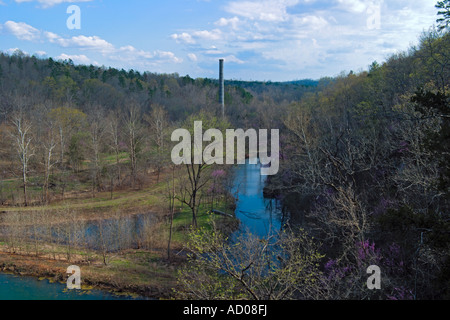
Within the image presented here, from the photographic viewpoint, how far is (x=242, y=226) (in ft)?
81.1

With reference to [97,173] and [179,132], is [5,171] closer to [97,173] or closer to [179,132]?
[97,173]

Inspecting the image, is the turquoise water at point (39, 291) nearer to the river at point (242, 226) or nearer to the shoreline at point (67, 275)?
the river at point (242, 226)

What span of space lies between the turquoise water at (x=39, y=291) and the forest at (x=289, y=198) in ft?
3.78

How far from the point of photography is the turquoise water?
639 inches

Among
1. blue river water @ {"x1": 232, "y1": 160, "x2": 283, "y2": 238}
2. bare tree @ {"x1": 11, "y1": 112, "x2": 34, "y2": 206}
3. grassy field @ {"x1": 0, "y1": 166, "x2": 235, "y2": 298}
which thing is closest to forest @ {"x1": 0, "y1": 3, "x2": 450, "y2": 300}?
grassy field @ {"x1": 0, "y1": 166, "x2": 235, "y2": 298}

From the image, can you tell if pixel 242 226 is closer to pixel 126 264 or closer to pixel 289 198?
pixel 289 198

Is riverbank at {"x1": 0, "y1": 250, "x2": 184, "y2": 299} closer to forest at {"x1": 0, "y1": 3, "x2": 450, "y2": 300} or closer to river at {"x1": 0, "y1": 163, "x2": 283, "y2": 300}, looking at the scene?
forest at {"x1": 0, "y1": 3, "x2": 450, "y2": 300}

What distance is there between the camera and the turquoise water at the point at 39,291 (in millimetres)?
16219

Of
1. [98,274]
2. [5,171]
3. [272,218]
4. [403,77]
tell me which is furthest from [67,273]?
[403,77]

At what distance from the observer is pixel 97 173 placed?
35.0 metres

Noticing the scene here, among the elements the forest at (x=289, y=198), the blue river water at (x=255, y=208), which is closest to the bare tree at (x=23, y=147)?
the forest at (x=289, y=198)

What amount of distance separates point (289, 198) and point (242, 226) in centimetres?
567

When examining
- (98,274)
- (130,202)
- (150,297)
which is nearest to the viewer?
(150,297)
